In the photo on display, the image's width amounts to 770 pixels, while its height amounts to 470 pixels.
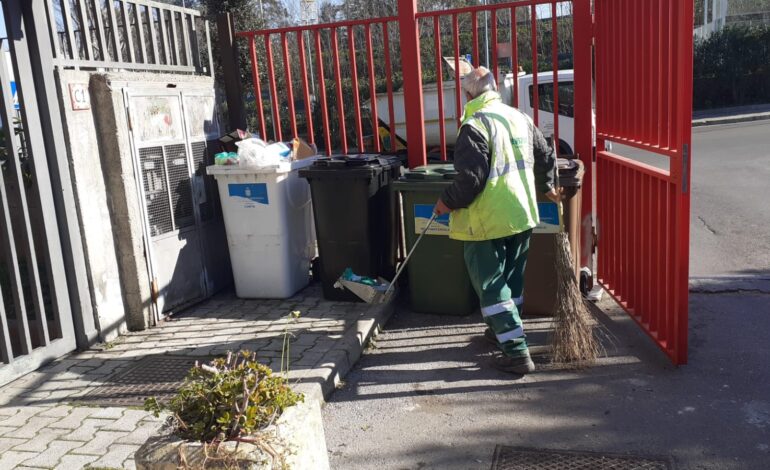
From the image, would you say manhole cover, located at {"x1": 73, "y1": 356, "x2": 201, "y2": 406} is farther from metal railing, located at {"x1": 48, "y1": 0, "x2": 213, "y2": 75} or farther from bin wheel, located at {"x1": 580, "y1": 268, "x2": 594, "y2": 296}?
bin wheel, located at {"x1": 580, "y1": 268, "x2": 594, "y2": 296}

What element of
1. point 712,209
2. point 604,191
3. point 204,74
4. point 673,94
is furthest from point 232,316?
point 712,209

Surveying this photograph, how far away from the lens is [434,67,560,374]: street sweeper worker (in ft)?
13.5

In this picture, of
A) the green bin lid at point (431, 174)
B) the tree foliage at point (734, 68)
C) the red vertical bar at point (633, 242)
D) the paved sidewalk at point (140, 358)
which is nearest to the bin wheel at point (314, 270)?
the paved sidewalk at point (140, 358)

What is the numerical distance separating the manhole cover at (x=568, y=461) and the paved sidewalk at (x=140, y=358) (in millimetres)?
1216

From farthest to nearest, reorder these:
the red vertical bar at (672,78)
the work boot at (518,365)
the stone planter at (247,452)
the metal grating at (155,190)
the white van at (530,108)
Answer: the white van at (530,108), the metal grating at (155,190), the work boot at (518,365), the red vertical bar at (672,78), the stone planter at (247,452)

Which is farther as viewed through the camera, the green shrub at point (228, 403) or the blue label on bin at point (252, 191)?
the blue label on bin at point (252, 191)

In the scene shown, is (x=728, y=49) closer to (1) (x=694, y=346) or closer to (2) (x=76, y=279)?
(1) (x=694, y=346)

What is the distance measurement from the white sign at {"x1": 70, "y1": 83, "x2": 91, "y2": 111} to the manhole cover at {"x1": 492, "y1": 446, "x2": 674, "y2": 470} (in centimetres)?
371

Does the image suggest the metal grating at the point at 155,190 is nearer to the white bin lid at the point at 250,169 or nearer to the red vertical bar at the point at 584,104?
the white bin lid at the point at 250,169

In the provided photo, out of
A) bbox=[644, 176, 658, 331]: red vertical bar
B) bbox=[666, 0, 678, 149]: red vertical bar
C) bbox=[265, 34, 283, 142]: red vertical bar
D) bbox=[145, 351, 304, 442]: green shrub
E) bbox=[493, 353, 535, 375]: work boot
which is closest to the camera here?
bbox=[145, 351, 304, 442]: green shrub

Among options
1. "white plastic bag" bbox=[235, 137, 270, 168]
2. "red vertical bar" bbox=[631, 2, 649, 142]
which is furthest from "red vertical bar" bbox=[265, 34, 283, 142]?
"red vertical bar" bbox=[631, 2, 649, 142]

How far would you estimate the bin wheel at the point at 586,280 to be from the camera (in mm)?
5492

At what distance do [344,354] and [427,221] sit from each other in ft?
4.38

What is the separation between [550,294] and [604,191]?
0.93 m
